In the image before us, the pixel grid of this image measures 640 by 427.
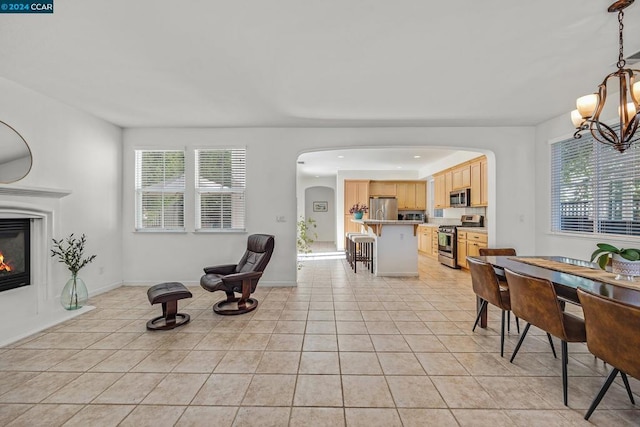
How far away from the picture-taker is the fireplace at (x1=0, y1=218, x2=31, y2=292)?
3146 mm

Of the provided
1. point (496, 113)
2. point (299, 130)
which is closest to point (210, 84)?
point (299, 130)

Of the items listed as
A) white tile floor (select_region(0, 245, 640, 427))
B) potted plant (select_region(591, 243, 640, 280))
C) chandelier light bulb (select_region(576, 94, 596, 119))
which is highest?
chandelier light bulb (select_region(576, 94, 596, 119))

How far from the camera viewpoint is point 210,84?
3262 mm

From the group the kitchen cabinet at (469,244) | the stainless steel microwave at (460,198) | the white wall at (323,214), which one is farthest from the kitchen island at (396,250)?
the white wall at (323,214)

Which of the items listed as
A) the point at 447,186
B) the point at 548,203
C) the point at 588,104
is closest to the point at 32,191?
the point at 588,104

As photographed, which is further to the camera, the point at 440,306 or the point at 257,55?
the point at 440,306

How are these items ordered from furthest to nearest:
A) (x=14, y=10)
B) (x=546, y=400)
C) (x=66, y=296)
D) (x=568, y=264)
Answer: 1. (x=66, y=296)
2. (x=568, y=264)
3. (x=14, y=10)
4. (x=546, y=400)

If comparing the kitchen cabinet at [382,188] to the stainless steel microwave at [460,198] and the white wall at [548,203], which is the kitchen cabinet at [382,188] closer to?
the stainless steel microwave at [460,198]

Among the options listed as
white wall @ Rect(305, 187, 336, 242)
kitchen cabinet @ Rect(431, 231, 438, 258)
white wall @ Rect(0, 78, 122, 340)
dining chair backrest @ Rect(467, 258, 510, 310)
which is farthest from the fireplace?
white wall @ Rect(305, 187, 336, 242)

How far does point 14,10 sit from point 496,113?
17.0ft

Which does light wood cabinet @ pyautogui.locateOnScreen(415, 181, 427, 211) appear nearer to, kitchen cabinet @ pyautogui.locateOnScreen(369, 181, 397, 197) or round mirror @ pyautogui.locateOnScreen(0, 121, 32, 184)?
kitchen cabinet @ pyautogui.locateOnScreen(369, 181, 397, 197)

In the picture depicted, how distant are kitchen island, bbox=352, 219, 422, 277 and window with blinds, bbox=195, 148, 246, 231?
2.47m

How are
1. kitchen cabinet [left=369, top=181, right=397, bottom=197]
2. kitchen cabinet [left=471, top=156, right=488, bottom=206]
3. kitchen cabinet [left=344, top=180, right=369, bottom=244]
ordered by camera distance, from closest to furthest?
kitchen cabinet [left=471, top=156, right=488, bottom=206] → kitchen cabinet [left=344, top=180, right=369, bottom=244] → kitchen cabinet [left=369, top=181, right=397, bottom=197]

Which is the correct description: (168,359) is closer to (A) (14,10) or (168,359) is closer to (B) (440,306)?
(A) (14,10)
